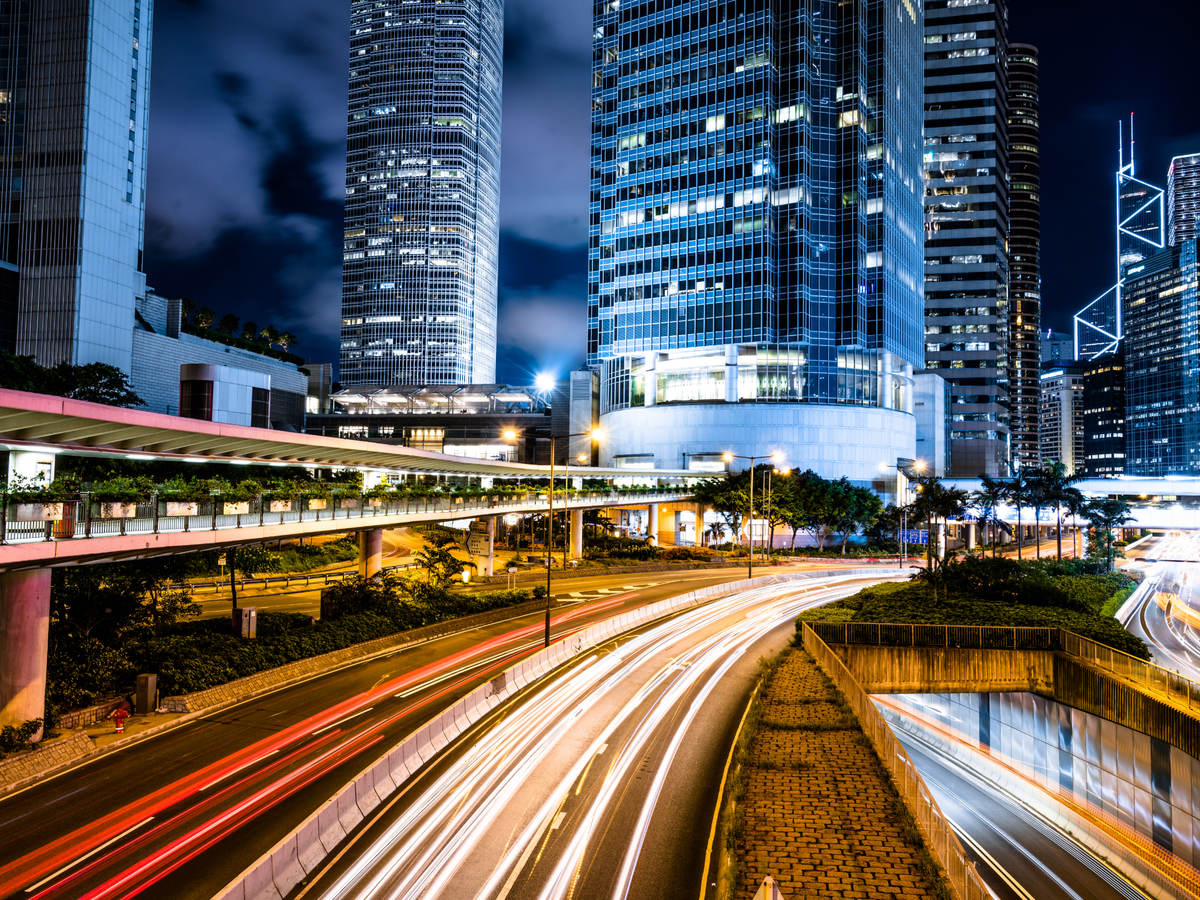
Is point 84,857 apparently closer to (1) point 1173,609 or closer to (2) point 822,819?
(2) point 822,819

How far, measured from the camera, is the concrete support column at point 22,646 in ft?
59.8

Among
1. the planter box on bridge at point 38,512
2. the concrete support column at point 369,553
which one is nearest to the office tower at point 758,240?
the concrete support column at point 369,553

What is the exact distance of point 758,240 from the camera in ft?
327

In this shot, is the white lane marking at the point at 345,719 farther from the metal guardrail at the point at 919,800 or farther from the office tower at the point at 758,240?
the office tower at the point at 758,240

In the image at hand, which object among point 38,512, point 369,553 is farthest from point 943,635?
point 38,512

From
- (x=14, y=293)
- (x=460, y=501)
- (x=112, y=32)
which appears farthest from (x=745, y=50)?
(x=14, y=293)

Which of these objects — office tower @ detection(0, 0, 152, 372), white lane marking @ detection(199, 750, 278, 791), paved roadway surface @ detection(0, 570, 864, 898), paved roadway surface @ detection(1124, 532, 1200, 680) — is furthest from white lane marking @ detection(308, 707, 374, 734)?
office tower @ detection(0, 0, 152, 372)

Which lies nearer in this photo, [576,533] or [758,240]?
[576,533]

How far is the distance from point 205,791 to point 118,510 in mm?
8841

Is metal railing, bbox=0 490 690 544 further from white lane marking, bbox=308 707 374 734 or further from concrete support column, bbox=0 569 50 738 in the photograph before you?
white lane marking, bbox=308 707 374 734

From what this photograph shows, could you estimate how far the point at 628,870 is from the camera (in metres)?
13.0

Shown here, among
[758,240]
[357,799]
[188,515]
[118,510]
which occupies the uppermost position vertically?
[758,240]

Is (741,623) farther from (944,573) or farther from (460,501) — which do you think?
(460,501)

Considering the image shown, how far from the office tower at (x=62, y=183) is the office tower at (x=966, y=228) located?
473 ft
